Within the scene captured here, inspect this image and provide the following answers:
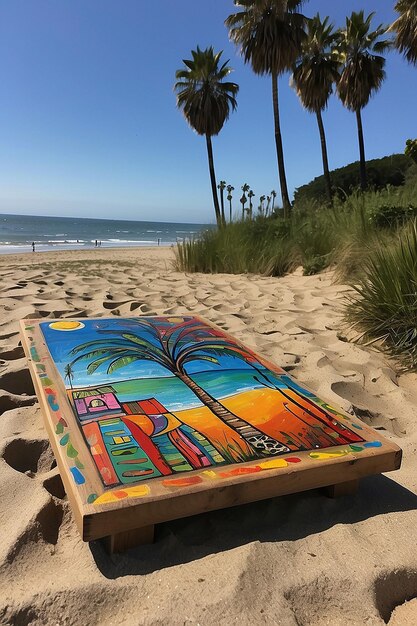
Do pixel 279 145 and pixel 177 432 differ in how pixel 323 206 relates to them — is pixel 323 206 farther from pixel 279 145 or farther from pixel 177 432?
pixel 279 145

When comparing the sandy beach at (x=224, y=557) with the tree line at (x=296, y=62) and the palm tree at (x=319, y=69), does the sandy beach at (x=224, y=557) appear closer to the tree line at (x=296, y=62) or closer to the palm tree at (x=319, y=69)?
the tree line at (x=296, y=62)

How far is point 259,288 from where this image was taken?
584 cm

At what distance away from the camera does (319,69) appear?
70.7ft

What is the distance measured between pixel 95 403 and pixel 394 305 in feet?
8.17

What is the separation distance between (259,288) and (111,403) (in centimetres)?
412

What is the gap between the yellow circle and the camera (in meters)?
2.88

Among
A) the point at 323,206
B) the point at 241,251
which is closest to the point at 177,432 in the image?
the point at 241,251

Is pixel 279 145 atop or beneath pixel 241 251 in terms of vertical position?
atop

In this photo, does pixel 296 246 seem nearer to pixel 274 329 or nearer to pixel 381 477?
pixel 274 329

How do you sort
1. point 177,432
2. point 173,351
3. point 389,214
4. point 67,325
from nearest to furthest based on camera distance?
1. point 177,432
2. point 173,351
3. point 67,325
4. point 389,214

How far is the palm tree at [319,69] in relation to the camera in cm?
2158

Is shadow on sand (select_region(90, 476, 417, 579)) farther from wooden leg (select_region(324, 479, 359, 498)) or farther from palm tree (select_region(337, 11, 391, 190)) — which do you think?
palm tree (select_region(337, 11, 391, 190))

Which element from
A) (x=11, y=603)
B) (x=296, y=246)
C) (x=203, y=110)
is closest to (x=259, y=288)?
(x=296, y=246)

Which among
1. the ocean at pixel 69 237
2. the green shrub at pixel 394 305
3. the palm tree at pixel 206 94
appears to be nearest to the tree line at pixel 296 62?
the palm tree at pixel 206 94
